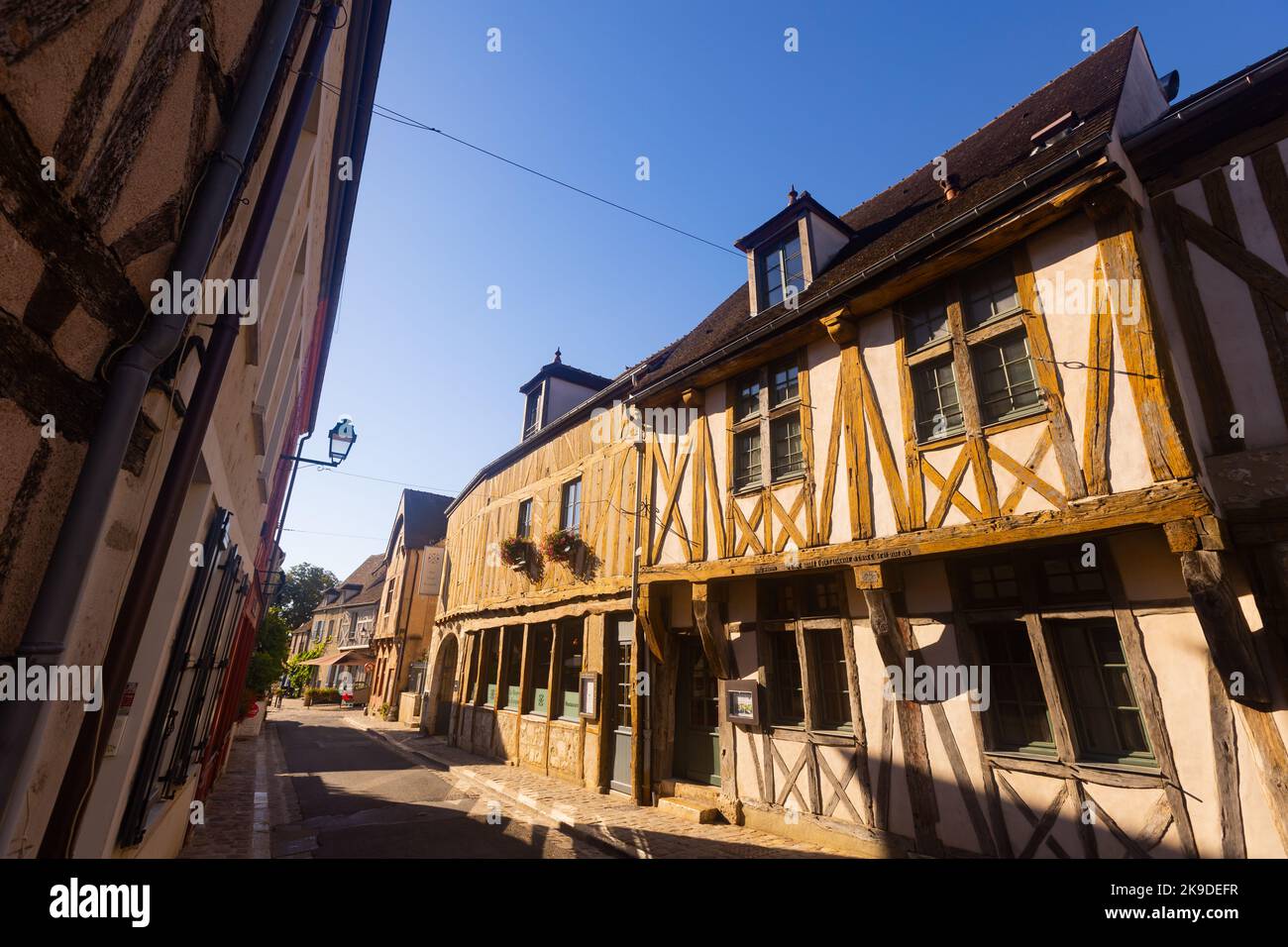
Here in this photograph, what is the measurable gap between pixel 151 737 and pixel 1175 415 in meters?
7.49

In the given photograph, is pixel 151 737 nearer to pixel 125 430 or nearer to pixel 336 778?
pixel 125 430

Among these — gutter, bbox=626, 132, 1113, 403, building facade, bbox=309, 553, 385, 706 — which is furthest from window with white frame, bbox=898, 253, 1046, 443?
building facade, bbox=309, 553, 385, 706

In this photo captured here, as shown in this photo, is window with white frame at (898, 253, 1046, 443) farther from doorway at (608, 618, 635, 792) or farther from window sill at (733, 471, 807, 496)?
doorway at (608, 618, 635, 792)

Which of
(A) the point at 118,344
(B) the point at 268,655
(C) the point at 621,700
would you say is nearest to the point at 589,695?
(C) the point at 621,700

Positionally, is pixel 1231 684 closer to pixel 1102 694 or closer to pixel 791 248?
pixel 1102 694

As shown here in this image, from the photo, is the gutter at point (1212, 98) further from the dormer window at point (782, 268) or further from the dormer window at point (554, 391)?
the dormer window at point (554, 391)

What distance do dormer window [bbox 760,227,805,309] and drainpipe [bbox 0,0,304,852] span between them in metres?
7.88

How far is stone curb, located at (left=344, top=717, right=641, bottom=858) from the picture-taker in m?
6.55

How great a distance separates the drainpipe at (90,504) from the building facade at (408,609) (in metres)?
21.7

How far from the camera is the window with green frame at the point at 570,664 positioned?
36.8 ft

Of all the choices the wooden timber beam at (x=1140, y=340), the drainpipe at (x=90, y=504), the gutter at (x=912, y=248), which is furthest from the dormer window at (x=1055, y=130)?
the drainpipe at (x=90, y=504)

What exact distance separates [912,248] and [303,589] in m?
58.9

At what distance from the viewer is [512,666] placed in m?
13.6
